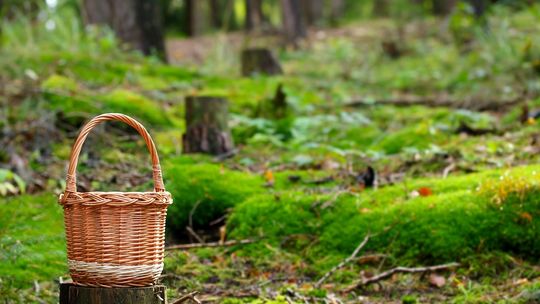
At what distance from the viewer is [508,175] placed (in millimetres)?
4031

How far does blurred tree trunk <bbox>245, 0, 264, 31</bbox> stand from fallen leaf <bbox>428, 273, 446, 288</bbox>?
14583 mm

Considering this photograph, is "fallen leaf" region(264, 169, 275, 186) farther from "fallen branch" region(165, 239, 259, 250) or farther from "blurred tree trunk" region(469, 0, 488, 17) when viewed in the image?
"blurred tree trunk" region(469, 0, 488, 17)

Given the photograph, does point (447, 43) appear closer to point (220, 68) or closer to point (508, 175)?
point (220, 68)

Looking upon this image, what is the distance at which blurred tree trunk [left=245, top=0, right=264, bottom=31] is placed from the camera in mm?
17734

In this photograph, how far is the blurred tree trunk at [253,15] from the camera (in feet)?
58.2

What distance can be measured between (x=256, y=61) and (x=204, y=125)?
4.48 metres

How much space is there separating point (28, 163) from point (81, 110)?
3.33 feet

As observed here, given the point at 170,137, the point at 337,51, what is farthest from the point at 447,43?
the point at 170,137

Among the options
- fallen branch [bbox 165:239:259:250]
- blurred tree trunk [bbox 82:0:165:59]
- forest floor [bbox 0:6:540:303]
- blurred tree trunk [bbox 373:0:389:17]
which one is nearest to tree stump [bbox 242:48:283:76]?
forest floor [bbox 0:6:540:303]

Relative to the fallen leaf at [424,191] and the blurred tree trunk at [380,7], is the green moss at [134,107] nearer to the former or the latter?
the fallen leaf at [424,191]

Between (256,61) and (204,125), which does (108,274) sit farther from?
(256,61)

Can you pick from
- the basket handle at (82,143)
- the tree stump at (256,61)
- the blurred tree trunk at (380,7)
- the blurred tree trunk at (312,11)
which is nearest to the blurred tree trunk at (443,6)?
the blurred tree trunk at (312,11)

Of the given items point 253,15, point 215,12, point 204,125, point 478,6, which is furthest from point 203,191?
point 215,12

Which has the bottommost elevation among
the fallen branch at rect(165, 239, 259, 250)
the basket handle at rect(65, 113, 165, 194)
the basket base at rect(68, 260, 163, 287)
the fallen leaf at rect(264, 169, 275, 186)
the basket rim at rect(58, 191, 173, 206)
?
the fallen branch at rect(165, 239, 259, 250)
